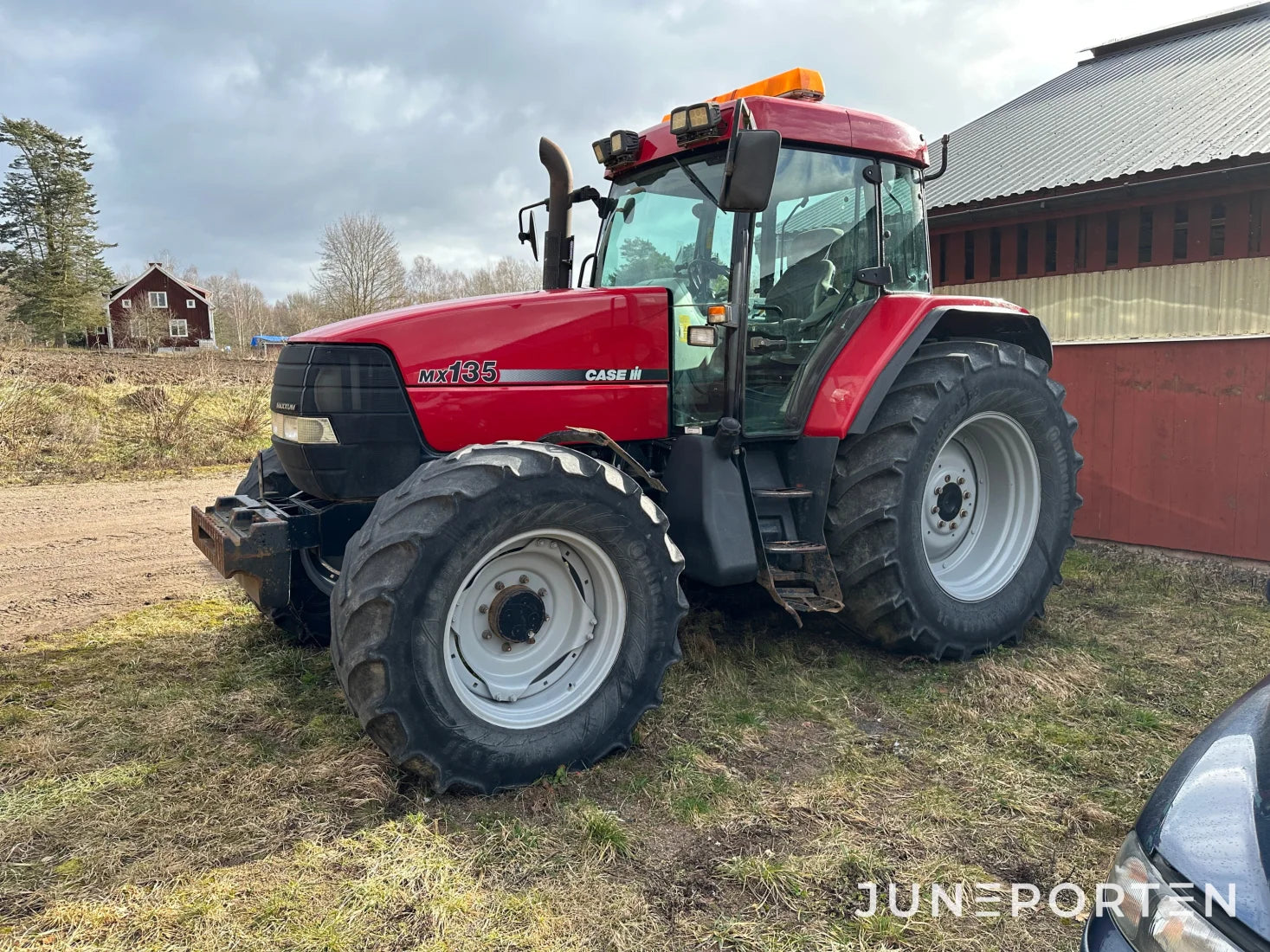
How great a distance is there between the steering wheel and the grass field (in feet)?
5.41

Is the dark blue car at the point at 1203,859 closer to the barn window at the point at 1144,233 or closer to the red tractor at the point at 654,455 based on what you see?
the red tractor at the point at 654,455

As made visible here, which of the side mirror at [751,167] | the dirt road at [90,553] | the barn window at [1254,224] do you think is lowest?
the dirt road at [90,553]

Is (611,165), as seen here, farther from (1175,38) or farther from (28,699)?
(1175,38)

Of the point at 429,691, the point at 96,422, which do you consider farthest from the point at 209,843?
the point at 96,422

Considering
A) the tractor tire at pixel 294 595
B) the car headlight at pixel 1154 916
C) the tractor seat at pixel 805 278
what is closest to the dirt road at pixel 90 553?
the tractor tire at pixel 294 595

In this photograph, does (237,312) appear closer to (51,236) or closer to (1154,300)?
(51,236)

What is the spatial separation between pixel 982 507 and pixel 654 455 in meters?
1.86

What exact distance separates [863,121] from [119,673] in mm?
4229

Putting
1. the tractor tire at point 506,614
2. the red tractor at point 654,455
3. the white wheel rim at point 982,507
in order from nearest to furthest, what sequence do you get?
the tractor tire at point 506,614, the red tractor at point 654,455, the white wheel rim at point 982,507

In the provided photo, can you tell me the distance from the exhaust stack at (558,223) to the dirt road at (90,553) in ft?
9.59

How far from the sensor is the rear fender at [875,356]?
12.6 feet

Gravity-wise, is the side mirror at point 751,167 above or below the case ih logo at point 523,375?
above

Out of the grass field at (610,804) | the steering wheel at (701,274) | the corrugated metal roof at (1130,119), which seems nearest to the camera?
the grass field at (610,804)

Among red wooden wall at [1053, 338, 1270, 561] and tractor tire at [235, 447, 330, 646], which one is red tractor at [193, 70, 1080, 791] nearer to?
tractor tire at [235, 447, 330, 646]
